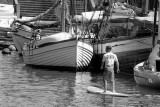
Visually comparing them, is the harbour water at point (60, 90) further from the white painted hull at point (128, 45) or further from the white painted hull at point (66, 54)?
the white painted hull at point (128, 45)

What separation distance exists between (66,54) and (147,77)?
26.3 ft

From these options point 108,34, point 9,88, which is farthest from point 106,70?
point 108,34

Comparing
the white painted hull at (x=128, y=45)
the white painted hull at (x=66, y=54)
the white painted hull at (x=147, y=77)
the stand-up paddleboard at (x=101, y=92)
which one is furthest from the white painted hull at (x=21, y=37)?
the stand-up paddleboard at (x=101, y=92)

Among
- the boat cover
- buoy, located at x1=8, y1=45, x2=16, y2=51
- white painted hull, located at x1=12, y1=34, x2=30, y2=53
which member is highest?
the boat cover

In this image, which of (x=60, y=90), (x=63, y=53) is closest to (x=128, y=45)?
(x=63, y=53)

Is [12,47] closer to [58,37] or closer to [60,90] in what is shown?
[58,37]

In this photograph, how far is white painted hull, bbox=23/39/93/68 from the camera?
33688 millimetres

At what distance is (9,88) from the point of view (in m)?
26.5

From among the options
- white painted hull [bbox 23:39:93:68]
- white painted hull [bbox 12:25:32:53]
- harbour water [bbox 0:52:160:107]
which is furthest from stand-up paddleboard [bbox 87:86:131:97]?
white painted hull [bbox 12:25:32:53]

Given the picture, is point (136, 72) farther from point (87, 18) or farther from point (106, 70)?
point (87, 18)

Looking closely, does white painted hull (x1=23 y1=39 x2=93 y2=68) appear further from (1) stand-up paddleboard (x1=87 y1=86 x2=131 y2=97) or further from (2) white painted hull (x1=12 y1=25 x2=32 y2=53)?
(2) white painted hull (x1=12 y1=25 x2=32 y2=53)

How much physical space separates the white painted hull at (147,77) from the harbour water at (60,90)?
0.25 metres

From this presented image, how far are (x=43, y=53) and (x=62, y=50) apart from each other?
1.63 m

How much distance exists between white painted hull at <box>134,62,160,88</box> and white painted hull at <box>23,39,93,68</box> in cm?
604
